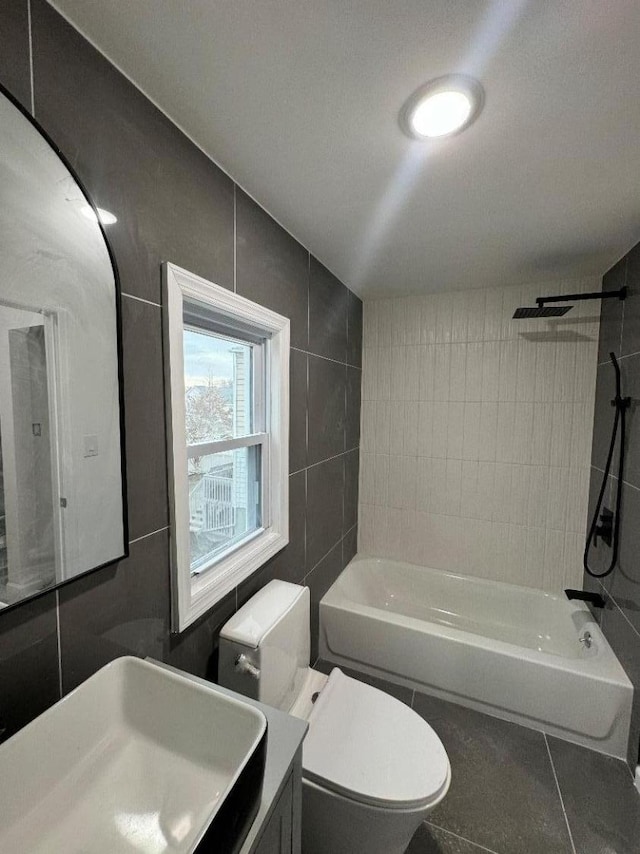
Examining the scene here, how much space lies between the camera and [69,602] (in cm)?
80

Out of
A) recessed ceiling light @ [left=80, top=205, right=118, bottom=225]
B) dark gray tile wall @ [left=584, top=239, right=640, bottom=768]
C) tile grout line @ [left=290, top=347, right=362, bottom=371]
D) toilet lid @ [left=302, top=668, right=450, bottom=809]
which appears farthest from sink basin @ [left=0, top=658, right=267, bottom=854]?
dark gray tile wall @ [left=584, top=239, right=640, bottom=768]

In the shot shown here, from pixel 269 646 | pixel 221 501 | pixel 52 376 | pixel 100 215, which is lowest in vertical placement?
pixel 269 646

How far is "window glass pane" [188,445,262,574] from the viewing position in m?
1.32

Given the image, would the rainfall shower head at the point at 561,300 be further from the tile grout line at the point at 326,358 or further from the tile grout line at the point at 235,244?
the tile grout line at the point at 235,244

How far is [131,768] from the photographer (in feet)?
2.40

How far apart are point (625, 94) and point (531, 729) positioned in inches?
100

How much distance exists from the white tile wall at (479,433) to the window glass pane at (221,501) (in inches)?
54.3

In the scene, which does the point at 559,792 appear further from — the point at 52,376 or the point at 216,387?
the point at 52,376

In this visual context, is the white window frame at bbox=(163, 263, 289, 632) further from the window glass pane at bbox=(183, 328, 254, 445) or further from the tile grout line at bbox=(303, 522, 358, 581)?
the tile grout line at bbox=(303, 522, 358, 581)

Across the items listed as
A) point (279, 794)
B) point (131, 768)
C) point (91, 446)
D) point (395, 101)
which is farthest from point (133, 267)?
point (279, 794)

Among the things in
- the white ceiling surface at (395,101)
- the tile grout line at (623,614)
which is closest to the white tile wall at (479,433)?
the tile grout line at (623,614)

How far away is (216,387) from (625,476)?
6.53 ft

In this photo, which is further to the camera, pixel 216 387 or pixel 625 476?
pixel 625 476

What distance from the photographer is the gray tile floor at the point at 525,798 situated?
51.6 inches
